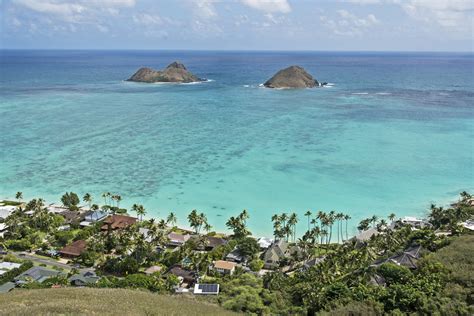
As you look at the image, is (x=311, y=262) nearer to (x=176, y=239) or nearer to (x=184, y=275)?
(x=184, y=275)

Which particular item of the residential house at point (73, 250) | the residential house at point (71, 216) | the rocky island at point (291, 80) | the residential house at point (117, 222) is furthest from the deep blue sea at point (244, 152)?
the rocky island at point (291, 80)

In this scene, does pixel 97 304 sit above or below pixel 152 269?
above

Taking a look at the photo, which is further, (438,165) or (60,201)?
(438,165)

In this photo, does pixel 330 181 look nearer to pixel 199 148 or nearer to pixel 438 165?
pixel 438 165

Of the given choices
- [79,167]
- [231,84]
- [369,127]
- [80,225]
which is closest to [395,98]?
[369,127]

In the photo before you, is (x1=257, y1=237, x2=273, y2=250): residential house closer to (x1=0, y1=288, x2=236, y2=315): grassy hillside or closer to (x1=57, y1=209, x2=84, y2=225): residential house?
(x1=0, y1=288, x2=236, y2=315): grassy hillside

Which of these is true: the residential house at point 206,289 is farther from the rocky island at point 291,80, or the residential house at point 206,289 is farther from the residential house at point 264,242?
the rocky island at point 291,80

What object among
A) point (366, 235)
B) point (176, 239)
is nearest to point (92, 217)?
point (176, 239)
